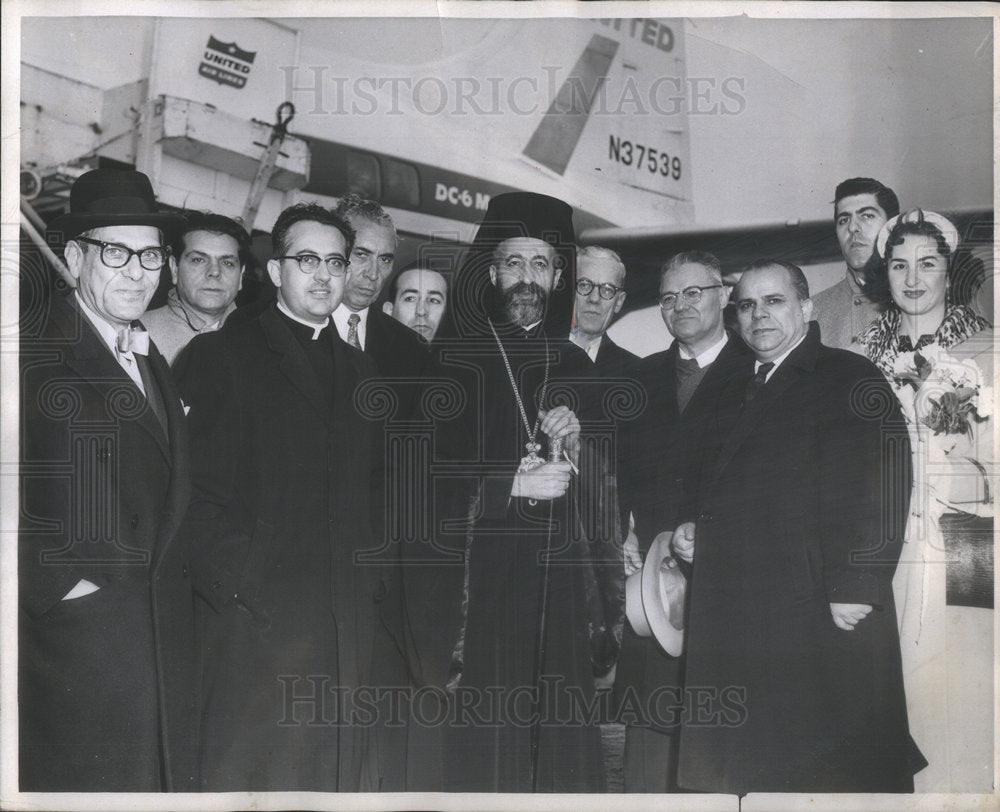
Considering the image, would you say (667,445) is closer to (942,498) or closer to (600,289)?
(600,289)

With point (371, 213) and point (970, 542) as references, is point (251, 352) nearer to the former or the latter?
point (371, 213)

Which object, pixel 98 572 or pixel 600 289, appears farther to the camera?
pixel 600 289

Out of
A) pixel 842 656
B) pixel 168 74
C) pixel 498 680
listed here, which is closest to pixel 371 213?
pixel 168 74

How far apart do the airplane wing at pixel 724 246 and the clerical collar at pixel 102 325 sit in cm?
156

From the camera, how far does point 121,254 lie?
3244 millimetres

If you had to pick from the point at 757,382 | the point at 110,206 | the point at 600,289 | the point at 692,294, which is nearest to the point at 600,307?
the point at 600,289

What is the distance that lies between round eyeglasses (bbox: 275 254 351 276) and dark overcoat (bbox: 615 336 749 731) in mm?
1083

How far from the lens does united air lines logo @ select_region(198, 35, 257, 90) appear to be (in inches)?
130

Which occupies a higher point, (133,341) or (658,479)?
(133,341)

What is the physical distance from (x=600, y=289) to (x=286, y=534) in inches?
51.2

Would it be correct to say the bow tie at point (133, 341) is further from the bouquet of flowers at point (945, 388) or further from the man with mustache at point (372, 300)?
the bouquet of flowers at point (945, 388)

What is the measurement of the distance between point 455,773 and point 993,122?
9.30 feet

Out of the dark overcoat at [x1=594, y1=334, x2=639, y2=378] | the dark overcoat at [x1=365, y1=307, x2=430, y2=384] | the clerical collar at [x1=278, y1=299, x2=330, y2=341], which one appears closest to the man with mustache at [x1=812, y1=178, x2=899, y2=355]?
the dark overcoat at [x1=594, y1=334, x2=639, y2=378]

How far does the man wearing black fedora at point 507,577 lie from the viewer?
10.6ft
